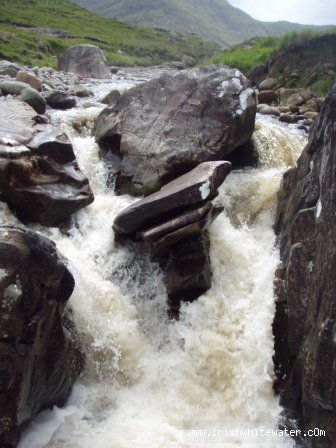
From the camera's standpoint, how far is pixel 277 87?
2600 cm

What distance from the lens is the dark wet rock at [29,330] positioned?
5805mm

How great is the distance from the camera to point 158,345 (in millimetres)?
9219

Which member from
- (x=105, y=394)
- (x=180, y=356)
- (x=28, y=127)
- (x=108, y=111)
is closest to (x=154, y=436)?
(x=105, y=394)

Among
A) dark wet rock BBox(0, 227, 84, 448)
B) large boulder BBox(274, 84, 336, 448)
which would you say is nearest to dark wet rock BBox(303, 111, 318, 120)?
large boulder BBox(274, 84, 336, 448)

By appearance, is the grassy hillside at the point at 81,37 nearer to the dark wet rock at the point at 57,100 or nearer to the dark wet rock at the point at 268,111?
the dark wet rock at the point at 57,100

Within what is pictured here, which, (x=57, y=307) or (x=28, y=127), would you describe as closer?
(x=57, y=307)

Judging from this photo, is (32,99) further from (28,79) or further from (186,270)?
(186,270)

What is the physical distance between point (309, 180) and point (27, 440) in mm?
7056

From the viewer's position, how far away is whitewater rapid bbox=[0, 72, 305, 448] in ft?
24.4

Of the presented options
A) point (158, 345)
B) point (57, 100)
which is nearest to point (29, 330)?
point (158, 345)

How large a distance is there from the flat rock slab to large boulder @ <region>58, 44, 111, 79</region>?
Result: 2687 centimetres

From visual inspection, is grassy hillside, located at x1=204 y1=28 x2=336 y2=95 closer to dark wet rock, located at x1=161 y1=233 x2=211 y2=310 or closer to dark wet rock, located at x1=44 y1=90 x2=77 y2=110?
dark wet rock, located at x1=44 y1=90 x2=77 y2=110

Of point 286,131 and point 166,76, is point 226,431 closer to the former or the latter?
point 166,76

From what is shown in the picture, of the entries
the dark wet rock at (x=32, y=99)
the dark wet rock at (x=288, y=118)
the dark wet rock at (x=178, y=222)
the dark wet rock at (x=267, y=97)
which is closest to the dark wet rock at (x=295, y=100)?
the dark wet rock at (x=267, y=97)
